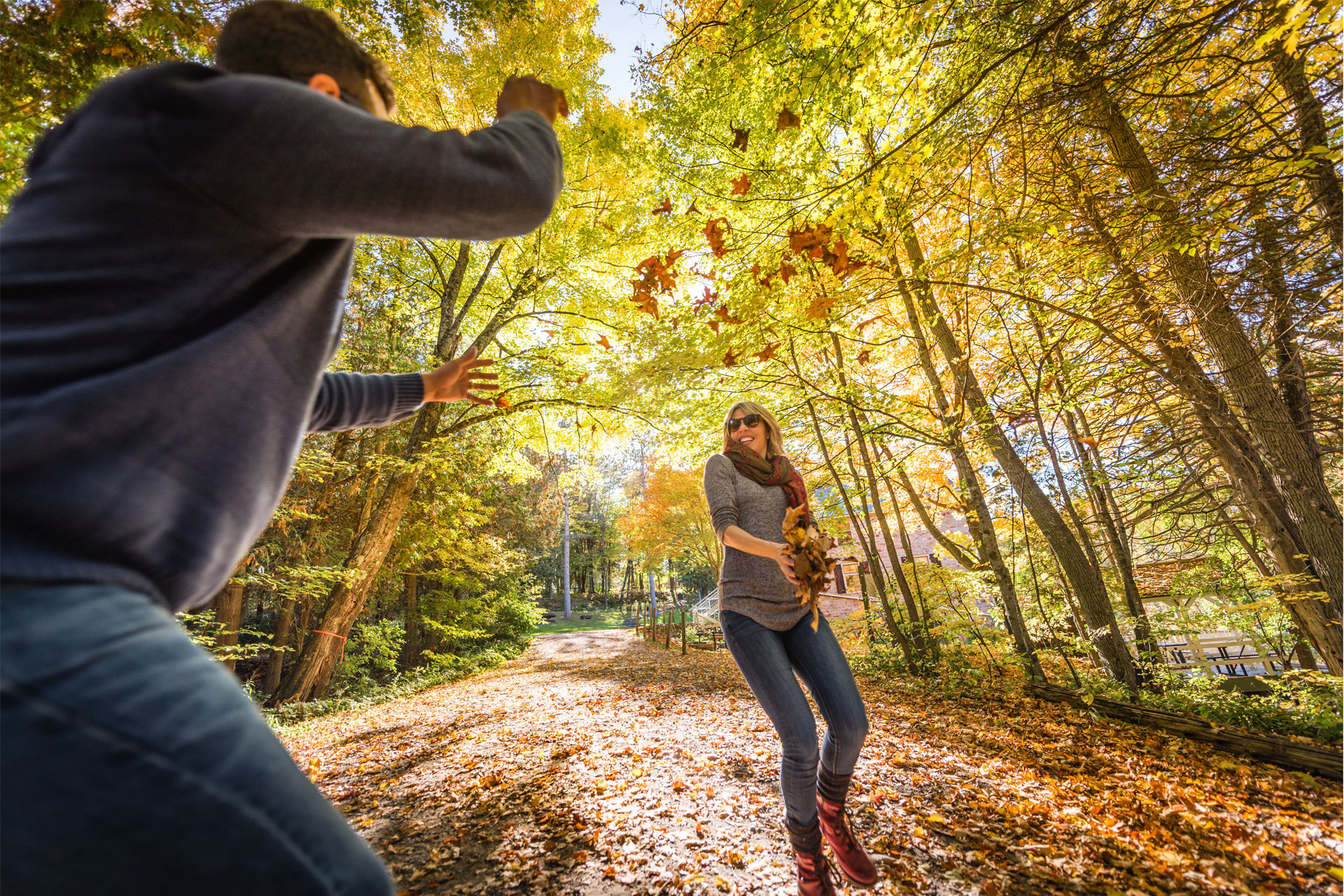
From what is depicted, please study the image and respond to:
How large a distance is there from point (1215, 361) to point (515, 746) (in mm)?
7833

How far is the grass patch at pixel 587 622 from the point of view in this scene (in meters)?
25.2

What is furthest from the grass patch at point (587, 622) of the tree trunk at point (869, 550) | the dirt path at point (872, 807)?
the dirt path at point (872, 807)

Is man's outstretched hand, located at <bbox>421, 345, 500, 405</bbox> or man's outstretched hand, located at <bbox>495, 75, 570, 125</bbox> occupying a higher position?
man's outstretched hand, located at <bbox>495, 75, 570, 125</bbox>

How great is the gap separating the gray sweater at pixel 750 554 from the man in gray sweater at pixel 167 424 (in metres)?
1.91

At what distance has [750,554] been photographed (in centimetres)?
258

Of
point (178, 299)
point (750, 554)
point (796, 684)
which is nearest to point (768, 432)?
point (750, 554)

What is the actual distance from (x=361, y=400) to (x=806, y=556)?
6.37 feet

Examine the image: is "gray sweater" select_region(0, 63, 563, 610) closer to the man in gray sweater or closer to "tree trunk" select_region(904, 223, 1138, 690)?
the man in gray sweater

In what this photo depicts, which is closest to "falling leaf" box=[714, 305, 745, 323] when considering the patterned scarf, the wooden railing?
the patterned scarf

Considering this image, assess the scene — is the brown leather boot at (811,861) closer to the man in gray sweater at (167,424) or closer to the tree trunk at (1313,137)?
the man in gray sweater at (167,424)

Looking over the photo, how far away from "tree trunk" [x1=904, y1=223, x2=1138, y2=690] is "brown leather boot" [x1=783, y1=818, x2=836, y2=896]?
15.2 feet

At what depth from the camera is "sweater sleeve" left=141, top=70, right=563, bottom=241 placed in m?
0.77

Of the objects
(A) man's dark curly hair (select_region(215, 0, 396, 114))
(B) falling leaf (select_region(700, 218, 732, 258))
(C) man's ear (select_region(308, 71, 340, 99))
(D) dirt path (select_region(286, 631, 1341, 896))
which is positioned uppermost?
(B) falling leaf (select_region(700, 218, 732, 258))

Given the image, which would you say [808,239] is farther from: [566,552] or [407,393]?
Result: [566,552]
